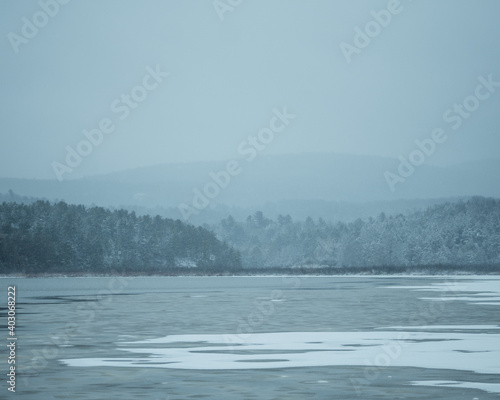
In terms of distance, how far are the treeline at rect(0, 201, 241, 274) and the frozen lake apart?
122948mm

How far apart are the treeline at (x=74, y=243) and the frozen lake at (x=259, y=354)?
403ft

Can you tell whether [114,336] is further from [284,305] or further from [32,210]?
[32,210]

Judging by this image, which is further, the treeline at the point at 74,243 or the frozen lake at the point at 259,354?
the treeline at the point at 74,243

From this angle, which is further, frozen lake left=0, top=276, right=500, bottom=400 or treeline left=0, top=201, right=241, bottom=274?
treeline left=0, top=201, right=241, bottom=274

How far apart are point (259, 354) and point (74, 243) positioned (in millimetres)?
152302

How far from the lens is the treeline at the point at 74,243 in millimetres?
157500

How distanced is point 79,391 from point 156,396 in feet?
5.31

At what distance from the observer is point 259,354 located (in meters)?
22.7

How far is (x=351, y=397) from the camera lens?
53.7 ft

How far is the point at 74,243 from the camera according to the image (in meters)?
171

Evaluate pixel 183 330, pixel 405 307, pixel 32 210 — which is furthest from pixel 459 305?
pixel 32 210

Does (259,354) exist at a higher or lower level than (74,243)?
lower

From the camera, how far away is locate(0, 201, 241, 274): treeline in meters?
158

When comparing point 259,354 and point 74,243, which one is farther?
point 74,243
